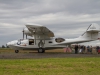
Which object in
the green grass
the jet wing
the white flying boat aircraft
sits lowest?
the green grass

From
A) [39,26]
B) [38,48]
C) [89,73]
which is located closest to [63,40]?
[38,48]

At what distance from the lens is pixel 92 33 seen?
108ft

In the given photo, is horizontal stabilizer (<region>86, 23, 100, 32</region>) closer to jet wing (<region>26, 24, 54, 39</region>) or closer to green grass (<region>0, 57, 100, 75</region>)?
jet wing (<region>26, 24, 54, 39</region>)

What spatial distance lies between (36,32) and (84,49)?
9.58 m

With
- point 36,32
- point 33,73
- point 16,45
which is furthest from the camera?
point 16,45

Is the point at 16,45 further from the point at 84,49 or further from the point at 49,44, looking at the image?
the point at 84,49

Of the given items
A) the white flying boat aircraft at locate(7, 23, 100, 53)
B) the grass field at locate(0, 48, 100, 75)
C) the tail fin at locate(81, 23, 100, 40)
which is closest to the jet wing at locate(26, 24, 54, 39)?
the white flying boat aircraft at locate(7, 23, 100, 53)

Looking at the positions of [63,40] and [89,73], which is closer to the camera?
[89,73]

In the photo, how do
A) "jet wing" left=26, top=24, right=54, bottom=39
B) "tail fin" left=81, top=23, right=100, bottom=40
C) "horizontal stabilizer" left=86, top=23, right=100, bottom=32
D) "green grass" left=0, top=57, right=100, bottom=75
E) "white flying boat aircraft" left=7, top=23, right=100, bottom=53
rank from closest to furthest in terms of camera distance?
"green grass" left=0, top=57, right=100, bottom=75, "jet wing" left=26, top=24, right=54, bottom=39, "horizontal stabilizer" left=86, top=23, right=100, bottom=32, "tail fin" left=81, top=23, right=100, bottom=40, "white flying boat aircraft" left=7, top=23, right=100, bottom=53

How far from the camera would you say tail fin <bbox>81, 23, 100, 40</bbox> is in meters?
32.0

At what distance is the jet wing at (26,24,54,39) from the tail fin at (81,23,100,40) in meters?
6.01

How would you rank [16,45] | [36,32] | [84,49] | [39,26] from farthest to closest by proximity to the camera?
[84,49] < [16,45] < [36,32] < [39,26]

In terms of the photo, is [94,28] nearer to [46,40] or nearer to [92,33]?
[92,33]

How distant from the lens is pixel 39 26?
90.5 ft
